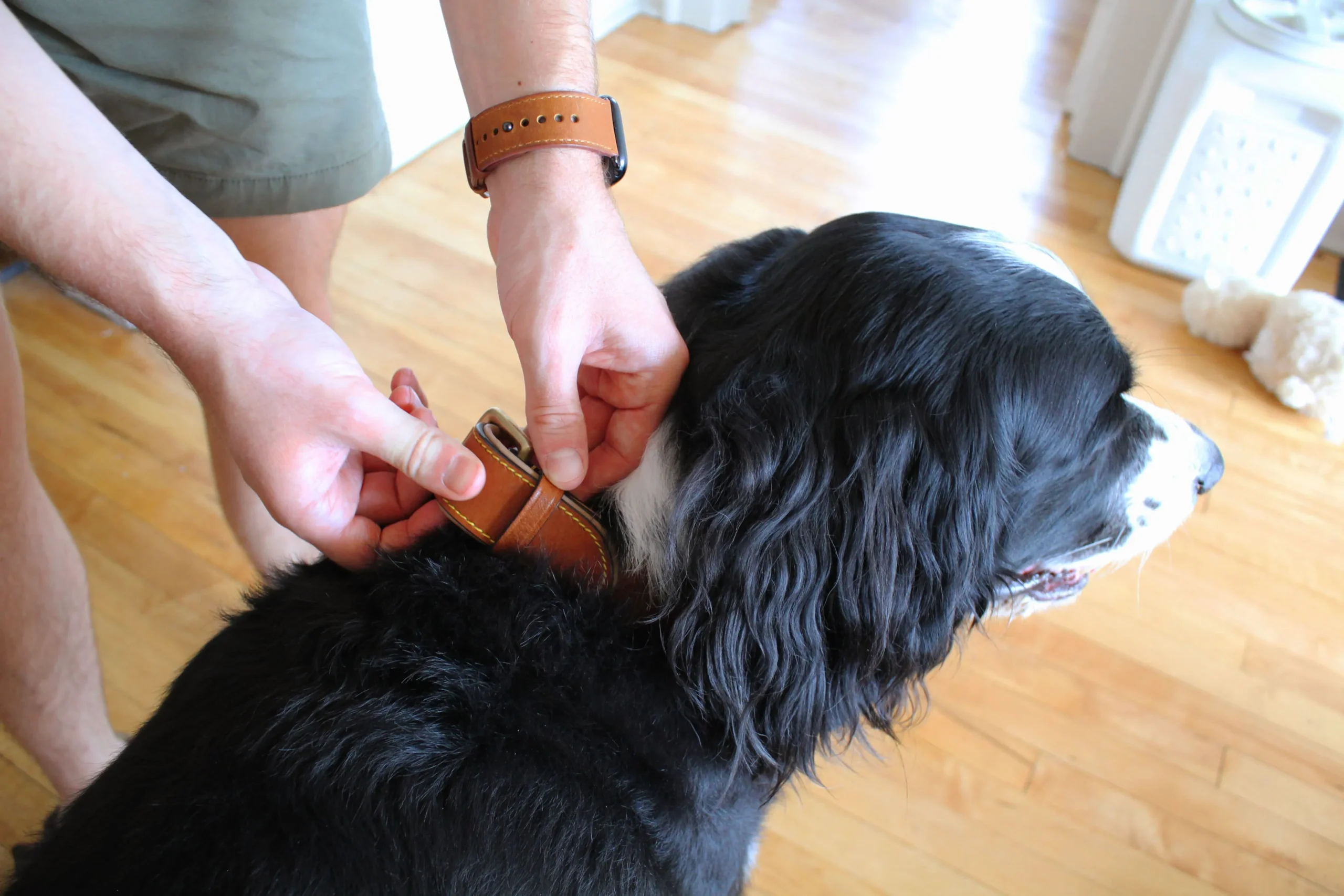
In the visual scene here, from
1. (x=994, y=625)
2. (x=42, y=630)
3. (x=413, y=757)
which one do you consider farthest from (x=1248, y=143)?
(x=42, y=630)

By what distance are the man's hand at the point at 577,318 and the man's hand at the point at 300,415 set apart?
0.11 meters

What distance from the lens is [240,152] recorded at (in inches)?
47.8

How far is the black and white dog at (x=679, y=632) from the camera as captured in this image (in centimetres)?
75

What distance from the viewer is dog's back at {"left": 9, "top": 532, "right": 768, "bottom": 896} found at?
2.40 ft

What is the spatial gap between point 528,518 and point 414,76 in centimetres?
204

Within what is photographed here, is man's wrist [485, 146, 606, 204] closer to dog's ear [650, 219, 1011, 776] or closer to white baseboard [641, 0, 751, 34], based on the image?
dog's ear [650, 219, 1011, 776]

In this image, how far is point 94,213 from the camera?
32.6 inches

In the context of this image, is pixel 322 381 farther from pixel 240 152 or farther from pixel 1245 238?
pixel 1245 238

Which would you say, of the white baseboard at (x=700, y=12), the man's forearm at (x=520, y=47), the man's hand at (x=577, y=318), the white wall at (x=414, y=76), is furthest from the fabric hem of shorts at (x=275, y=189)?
the white baseboard at (x=700, y=12)

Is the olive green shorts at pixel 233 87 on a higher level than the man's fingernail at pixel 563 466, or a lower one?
higher

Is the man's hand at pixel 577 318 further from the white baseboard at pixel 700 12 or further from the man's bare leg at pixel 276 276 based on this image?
the white baseboard at pixel 700 12

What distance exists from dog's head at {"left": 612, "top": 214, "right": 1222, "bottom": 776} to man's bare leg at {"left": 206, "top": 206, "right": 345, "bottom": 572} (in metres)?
0.68

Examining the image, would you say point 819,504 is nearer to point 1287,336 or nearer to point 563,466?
point 563,466

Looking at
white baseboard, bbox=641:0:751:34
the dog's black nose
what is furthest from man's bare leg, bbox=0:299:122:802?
white baseboard, bbox=641:0:751:34
